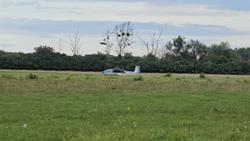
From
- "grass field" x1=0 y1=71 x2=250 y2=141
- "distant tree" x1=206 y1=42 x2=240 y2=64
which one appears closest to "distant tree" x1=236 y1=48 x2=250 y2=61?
"distant tree" x1=206 y1=42 x2=240 y2=64

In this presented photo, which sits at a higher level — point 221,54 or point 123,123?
point 221,54

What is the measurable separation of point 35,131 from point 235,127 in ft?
15.0

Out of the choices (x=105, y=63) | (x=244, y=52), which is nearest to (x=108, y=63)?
(x=105, y=63)

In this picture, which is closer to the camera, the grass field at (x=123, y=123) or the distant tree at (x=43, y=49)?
the grass field at (x=123, y=123)

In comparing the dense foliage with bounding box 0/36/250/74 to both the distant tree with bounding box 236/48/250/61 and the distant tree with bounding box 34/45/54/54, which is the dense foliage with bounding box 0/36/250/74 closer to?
the distant tree with bounding box 34/45/54/54

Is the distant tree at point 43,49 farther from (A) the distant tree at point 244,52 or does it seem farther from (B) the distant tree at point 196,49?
(A) the distant tree at point 244,52

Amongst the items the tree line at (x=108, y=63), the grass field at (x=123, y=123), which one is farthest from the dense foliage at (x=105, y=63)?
the grass field at (x=123, y=123)

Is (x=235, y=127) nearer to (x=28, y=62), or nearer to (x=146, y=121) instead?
(x=146, y=121)

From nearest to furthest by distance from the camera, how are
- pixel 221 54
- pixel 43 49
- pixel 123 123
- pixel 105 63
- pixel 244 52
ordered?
pixel 123 123 → pixel 105 63 → pixel 43 49 → pixel 221 54 → pixel 244 52

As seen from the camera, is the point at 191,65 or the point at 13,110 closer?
the point at 13,110

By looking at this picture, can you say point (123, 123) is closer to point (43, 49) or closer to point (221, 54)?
point (43, 49)

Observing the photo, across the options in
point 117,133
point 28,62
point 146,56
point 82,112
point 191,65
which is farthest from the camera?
point 146,56

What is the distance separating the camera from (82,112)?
16.1 m

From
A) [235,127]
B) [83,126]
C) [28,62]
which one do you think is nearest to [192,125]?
[235,127]
